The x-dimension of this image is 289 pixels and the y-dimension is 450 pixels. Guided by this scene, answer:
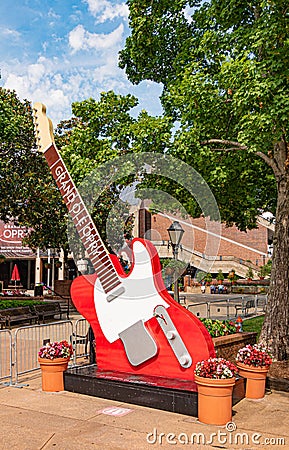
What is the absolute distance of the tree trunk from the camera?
37.0 feet

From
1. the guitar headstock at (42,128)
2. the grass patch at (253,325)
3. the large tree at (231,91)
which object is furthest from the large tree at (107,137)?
the grass patch at (253,325)

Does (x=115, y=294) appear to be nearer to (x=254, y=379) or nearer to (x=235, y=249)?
(x=254, y=379)

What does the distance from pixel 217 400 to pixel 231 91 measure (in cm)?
627

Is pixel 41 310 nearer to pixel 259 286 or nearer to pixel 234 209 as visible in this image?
pixel 234 209

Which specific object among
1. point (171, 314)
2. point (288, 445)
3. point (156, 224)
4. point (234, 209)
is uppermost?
point (156, 224)

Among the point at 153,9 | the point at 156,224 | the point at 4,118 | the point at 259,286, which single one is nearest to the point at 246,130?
the point at 153,9

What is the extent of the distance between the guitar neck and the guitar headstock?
151 mm

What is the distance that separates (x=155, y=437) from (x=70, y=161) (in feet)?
25.3

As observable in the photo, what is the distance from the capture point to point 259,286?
45.2 metres

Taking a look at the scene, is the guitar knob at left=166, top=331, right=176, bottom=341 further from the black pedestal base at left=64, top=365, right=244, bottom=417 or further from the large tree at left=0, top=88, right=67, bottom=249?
the large tree at left=0, top=88, right=67, bottom=249

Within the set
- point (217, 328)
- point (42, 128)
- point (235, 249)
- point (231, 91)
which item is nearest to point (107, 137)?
point (42, 128)

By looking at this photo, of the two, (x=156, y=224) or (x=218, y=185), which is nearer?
(x=218, y=185)

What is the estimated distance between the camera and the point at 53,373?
9.00 metres

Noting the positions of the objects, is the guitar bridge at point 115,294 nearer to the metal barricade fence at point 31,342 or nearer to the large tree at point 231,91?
the metal barricade fence at point 31,342
